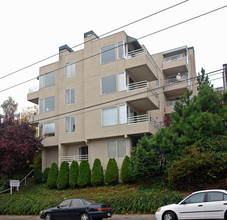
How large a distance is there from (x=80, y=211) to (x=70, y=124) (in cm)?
1452

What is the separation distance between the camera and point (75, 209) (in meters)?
15.6

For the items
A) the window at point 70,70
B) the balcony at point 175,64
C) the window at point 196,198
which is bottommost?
the window at point 196,198

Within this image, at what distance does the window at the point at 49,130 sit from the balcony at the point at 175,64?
625 inches

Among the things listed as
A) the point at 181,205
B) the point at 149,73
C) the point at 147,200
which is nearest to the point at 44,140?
the point at 149,73

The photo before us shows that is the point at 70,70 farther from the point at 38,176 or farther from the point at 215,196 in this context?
the point at 215,196

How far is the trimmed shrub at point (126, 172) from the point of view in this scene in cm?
2296

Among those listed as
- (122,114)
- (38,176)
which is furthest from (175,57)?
(38,176)

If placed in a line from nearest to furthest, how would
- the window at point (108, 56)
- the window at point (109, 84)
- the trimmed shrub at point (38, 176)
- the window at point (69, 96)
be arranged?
the window at point (109, 84)
the window at point (108, 56)
the trimmed shrub at point (38, 176)
the window at point (69, 96)

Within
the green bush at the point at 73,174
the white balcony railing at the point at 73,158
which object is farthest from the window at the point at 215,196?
the white balcony railing at the point at 73,158

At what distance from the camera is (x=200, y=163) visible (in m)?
17.8

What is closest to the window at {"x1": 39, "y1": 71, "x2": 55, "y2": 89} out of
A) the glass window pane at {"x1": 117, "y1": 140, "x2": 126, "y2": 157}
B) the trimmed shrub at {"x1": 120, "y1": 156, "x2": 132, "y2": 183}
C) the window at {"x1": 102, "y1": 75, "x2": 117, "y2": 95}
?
the window at {"x1": 102, "y1": 75, "x2": 117, "y2": 95}

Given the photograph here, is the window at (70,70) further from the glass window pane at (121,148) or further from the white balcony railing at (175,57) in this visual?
the white balcony railing at (175,57)

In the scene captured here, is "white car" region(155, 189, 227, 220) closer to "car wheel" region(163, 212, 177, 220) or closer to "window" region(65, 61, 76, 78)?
"car wheel" region(163, 212, 177, 220)

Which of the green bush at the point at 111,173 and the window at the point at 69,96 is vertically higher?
the window at the point at 69,96
